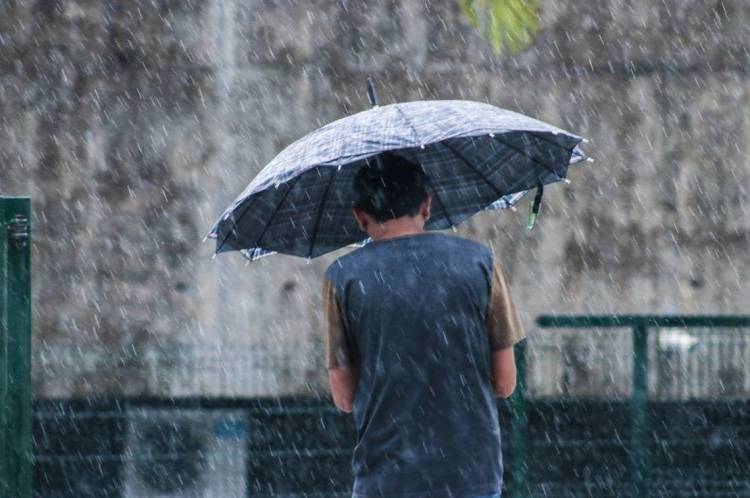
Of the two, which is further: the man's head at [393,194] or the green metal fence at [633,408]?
the green metal fence at [633,408]

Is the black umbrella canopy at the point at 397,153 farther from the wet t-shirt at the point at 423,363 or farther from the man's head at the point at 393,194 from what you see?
the wet t-shirt at the point at 423,363

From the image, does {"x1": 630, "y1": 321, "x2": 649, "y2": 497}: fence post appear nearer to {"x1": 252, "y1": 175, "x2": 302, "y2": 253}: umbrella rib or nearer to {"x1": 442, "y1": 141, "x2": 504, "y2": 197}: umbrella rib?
{"x1": 442, "y1": 141, "x2": 504, "y2": 197}: umbrella rib

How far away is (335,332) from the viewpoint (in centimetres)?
376

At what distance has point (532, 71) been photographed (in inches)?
505

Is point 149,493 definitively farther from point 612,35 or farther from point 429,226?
point 612,35

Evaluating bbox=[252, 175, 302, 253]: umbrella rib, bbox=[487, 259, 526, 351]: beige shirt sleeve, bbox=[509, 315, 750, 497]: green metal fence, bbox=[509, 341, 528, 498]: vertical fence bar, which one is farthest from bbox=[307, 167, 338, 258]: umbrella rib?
bbox=[509, 315, 750, 497]: green metal fence

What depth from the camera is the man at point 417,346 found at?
3.65 meters

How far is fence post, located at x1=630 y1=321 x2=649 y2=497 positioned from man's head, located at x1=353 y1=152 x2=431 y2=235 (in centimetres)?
346

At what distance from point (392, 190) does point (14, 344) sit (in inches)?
78.5

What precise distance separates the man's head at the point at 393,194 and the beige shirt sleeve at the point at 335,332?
223 mm

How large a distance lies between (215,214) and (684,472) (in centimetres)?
634

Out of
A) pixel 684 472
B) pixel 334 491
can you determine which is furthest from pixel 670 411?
pixel 334 491

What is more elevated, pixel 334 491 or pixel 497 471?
pixel 497 471

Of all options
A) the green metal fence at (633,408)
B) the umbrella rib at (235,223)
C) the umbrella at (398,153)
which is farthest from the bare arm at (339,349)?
the green metal fence at (633,408)
